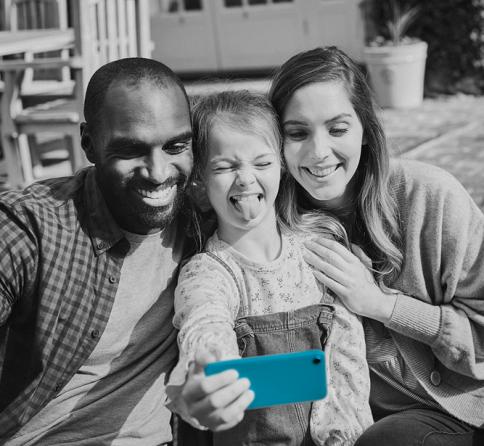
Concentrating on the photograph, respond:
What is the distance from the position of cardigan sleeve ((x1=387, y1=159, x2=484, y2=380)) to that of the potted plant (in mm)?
5844

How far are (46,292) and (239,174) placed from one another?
1.91 feet

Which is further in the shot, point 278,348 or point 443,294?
point 443,294

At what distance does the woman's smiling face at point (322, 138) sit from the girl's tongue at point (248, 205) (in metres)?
0.21

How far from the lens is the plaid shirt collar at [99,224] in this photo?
180cm

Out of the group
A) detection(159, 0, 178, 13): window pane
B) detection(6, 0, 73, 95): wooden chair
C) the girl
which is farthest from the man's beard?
detection(159, 0, 178, 13): window pane

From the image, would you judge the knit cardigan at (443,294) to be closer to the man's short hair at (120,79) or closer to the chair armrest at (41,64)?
the man's short hair at (120,79)

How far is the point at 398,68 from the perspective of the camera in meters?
7.63

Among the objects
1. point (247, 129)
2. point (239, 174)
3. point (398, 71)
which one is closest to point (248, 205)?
point (239, 174)

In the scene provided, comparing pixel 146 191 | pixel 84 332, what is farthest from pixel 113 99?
pixel 84 332

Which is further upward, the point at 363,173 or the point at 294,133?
the point at 294,133

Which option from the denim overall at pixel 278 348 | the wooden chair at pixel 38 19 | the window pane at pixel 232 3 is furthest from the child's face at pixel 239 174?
the window pane at pixel 232 3

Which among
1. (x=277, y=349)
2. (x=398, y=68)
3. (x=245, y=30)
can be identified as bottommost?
(x=277, y=349)

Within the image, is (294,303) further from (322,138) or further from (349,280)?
(322,138)

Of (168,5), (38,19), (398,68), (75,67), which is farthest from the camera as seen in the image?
(168,5)
